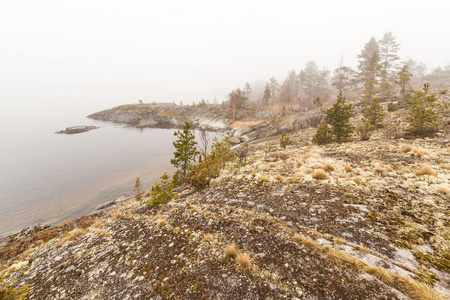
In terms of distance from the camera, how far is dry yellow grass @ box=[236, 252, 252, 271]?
18.0 feet

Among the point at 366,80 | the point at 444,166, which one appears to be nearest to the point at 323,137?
the point at 444,166

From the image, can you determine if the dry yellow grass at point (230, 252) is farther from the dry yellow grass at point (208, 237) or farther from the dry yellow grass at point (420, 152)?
the dry yellow grass at point (420, 152)

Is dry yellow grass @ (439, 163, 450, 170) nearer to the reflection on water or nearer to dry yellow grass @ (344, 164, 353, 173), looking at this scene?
dry yellow grass @ (344, 164, 353, 173)

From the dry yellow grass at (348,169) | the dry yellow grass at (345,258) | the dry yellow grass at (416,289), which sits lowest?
the dry yellow grass at (345,258)

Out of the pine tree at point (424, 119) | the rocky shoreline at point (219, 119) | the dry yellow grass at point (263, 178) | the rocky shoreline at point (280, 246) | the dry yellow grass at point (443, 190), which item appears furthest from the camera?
the rocky shoreline at point (219, 119)

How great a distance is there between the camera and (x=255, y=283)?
4.93 meters

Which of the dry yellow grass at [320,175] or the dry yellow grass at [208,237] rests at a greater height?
the dry yellow grass at [320,175]

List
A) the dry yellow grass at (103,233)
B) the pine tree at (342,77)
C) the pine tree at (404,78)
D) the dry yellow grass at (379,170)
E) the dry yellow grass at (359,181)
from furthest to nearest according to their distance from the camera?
the pine tree at (342,77)
the pine tree at (404,78)
the dry yellow grass at (379,170)
the dry yellow grass at (103,233)
the dry yellow grass at (359,181)

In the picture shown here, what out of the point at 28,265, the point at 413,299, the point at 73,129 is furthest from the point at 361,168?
the point at 73,129

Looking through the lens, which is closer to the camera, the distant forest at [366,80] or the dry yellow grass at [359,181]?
the dry yellow grass at [359,181]

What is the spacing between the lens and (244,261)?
5.59 metres

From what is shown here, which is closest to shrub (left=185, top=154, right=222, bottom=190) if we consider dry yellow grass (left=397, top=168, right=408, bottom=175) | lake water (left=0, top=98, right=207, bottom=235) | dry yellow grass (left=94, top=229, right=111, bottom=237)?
dry yellow grass (left=94, top=229, right=111, bottom=237)

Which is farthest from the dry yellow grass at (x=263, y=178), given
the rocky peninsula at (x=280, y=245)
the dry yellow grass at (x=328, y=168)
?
the dry yellow grass at (x=328, y=168)

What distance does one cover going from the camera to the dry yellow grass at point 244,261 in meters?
5.48
